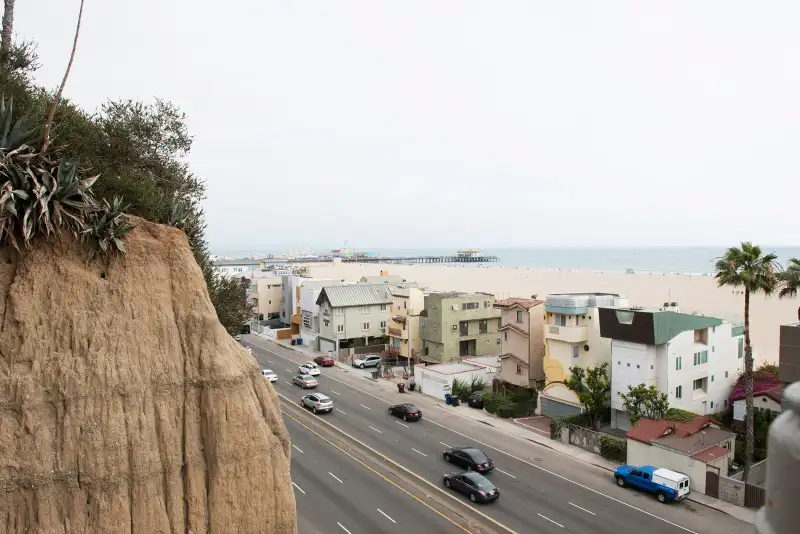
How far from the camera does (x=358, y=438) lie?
33094 mm

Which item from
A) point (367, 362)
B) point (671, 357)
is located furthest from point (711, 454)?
point (367, 362)

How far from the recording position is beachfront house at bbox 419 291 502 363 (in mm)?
52719

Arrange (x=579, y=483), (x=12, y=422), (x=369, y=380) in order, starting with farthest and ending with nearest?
(x=369, y=380)
(x=579, y=483)
(x=12, y=422)

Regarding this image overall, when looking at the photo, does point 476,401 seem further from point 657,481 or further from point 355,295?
point 355,295

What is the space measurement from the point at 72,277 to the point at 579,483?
2502 cm

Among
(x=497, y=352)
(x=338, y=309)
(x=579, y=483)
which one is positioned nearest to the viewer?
(x=579, y=483)

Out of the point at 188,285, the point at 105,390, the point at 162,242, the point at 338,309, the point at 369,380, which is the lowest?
the point at 369,380

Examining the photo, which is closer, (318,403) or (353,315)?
(318,403)

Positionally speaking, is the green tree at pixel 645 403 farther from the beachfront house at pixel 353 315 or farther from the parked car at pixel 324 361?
the beachfront house at pixel 353 315

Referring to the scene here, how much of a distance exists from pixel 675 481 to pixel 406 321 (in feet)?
115

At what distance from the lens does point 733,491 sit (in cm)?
2489

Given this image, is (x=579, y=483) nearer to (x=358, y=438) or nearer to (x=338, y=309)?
(x=358, y=438)

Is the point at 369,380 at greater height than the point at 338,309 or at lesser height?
lesser

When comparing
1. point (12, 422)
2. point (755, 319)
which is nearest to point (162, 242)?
point (12, 422)
